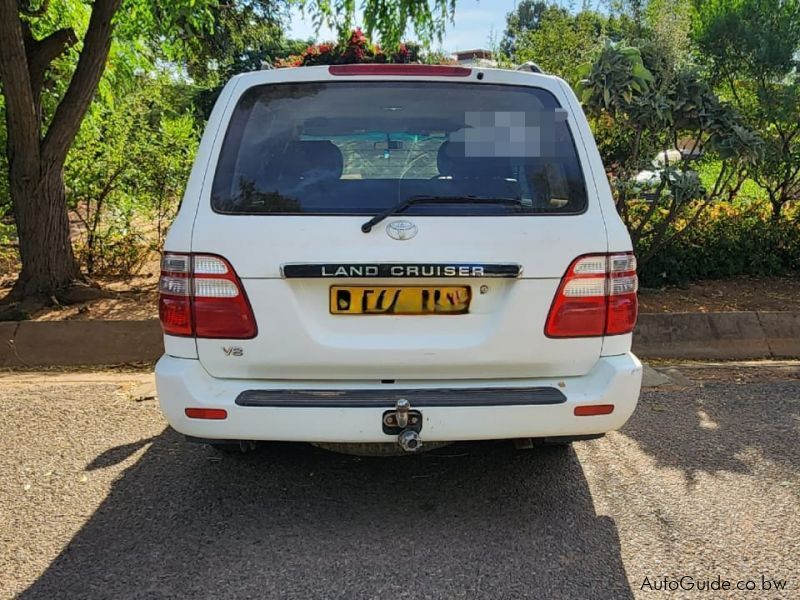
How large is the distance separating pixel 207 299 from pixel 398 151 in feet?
3.46

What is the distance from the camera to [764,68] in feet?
22.6

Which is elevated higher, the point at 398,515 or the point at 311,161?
the point at 311,161

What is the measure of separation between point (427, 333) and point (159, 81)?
846 cm

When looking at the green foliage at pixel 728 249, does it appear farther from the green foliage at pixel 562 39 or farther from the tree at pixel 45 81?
the tree at pixel 45 81

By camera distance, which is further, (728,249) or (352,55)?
(352,55)

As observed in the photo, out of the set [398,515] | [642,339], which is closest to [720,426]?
[642,339]

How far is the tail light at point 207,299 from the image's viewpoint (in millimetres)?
2639

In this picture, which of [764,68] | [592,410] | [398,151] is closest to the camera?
[592,410]

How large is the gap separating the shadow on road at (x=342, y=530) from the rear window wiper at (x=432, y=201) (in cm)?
133

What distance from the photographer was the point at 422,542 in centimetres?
287

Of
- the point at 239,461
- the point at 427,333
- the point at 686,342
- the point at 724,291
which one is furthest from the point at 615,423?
the point at 724,291

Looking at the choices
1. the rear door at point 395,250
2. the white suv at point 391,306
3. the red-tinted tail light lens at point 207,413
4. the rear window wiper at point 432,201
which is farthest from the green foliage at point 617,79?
the red-tinted tail light lens at point 207,413

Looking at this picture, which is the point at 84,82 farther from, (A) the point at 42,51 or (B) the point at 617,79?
(B) the point at 617,79

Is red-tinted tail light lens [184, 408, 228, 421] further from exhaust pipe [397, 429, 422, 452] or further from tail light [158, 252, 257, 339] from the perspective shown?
exhaust pipe [397, 429, 422, 452]
